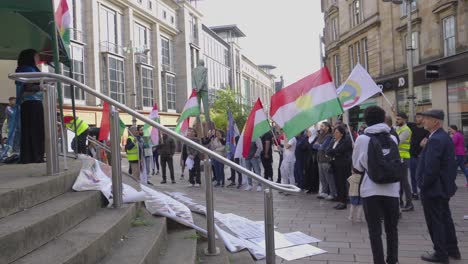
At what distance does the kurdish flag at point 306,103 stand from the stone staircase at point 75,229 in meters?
3.12

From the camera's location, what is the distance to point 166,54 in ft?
160

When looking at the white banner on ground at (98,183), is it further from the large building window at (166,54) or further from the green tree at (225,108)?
the green tree at (225,108)

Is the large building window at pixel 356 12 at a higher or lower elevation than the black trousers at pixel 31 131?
higher

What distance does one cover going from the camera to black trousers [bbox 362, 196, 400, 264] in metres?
4.62

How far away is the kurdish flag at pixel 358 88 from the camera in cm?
828

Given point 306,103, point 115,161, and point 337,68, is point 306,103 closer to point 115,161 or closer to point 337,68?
point 115,161

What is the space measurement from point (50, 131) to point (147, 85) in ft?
129

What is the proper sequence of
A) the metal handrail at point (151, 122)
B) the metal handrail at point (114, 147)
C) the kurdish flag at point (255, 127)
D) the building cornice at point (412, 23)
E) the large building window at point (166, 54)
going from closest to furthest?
the metal handrail at point (151, 122) → the metal handrail at point (114, 147) → the kurdish flag at point (255, 127) → the building cornice at point (412, 23) → the large building window at point (166, 54)

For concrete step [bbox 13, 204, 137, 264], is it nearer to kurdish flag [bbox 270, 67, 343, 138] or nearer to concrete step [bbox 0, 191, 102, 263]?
concrete step [bbox 0, 191, 102, 263]

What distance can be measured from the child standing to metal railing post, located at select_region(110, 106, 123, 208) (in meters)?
4.20

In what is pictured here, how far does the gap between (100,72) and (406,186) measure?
31.0m

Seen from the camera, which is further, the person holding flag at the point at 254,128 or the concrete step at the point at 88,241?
the person holding flag at the point at 254,128

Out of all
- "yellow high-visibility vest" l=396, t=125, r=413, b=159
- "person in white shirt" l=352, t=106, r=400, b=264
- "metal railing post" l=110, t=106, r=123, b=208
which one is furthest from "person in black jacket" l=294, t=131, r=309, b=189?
"metal railing post" l=110, t=106, r=123, b=208

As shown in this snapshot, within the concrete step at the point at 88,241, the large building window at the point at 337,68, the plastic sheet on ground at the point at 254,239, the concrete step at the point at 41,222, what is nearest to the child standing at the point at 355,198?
the plastic sheet on ground at the point at 254,239
